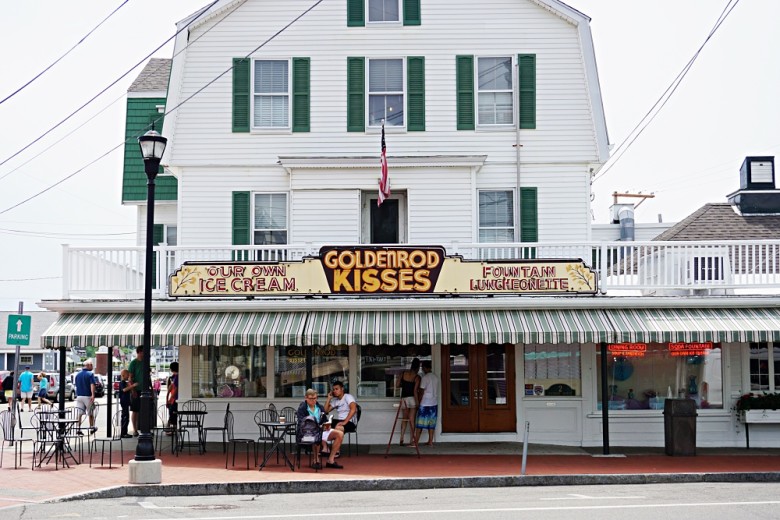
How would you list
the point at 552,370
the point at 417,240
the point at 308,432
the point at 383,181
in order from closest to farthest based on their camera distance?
the point at 308,432, the point at 383,181, the point at 552,370, the point at 417,240

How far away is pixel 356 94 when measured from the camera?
22.3 metres

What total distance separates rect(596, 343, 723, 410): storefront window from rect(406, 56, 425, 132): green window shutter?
642 centimetres

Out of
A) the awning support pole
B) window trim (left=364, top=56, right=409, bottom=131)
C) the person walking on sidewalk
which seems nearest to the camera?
the awning support pole

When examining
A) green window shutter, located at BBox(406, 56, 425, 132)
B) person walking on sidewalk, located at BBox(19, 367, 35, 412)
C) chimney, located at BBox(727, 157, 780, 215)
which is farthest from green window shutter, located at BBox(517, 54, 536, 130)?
person walking on sidewalk, located at BBox(19, 367, 35, 412)

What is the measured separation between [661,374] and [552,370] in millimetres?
2263

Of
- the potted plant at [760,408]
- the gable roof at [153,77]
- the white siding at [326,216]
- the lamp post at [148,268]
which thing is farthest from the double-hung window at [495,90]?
the lamp post at [148,268]

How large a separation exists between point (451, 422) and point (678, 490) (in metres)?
6.68

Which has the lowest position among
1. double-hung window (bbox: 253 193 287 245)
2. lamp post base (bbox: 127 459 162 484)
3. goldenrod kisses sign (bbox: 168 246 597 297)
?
lamp post base (bbox: 127 459 162 484)

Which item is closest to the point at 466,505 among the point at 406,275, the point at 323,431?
the point at 323,431

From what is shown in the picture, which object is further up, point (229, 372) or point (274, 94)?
point (274, 94)

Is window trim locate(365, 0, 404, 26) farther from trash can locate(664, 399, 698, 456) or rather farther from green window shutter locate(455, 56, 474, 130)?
trash can locate(664, 399, 698, 456)

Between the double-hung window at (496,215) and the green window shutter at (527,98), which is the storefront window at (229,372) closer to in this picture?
the double-hung window at (496,215)

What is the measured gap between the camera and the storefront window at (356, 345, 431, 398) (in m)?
20.8

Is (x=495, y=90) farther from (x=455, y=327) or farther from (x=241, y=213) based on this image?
(x=455, y=327)
